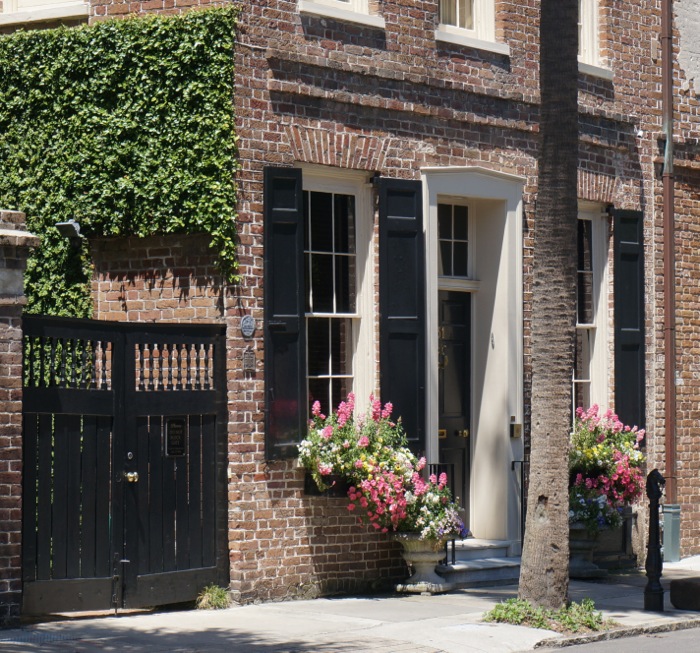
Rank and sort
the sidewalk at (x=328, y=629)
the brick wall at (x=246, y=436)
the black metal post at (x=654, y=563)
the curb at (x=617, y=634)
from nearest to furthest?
1. the sidewalk at (x=328, y=629)
2. the curb at (x=617, y=634)
3. the black metal post at (x=654, y=563)
4. the brick wall at (x=246, y=436)

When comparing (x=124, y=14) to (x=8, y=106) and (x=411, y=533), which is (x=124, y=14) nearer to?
(x=8, y=106)

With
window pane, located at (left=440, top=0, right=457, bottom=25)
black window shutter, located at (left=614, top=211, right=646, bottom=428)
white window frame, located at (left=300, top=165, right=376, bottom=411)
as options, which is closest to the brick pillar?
white window frame, located at (left=300, top=165, right=376, bottom=411)

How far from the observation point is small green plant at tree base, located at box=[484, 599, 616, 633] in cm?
1112

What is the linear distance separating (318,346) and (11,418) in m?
3.68

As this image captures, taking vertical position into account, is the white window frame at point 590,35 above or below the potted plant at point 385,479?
above

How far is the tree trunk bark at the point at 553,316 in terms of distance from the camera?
37.0 ft

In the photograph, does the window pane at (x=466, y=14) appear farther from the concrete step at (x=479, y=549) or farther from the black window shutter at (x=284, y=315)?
the concrete step at (x=479, y=549)

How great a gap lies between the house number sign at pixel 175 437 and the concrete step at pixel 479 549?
3.44 meters

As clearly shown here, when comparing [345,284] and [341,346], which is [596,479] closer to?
[341,346]

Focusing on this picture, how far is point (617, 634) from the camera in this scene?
11.2 meters

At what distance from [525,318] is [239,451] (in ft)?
13.4

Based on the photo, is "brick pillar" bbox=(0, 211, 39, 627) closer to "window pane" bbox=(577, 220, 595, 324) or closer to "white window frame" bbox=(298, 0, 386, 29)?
"white window frame" bbox=(298, 0, 386, 29)

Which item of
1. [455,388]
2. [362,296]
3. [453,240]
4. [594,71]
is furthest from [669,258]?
[362,296]

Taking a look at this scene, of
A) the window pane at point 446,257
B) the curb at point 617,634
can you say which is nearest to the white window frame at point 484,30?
the window pane at point 446,257
